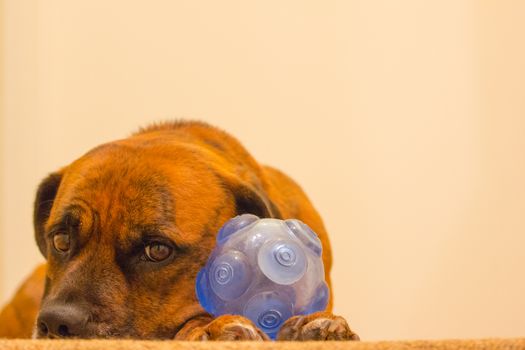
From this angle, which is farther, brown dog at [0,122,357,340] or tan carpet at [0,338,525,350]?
brown dog at [0,122,357,340]

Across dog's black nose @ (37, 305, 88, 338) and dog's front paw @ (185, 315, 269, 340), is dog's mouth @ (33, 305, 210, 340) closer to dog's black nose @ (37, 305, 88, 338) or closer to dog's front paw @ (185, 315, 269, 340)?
dog's black nose @ (37, 305, 88, 338)

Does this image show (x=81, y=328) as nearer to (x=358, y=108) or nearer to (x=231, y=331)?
(x=231, y=331)

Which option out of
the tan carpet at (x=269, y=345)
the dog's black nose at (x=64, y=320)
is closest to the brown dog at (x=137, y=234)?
the dog's black nose at (x=64, y=320)

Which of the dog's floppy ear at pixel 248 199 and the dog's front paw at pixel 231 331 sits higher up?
the dog's floppy ear at pixel 248 199

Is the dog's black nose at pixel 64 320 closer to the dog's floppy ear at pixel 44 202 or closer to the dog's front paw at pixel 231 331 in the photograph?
the dog's front paw at pixel 231 331

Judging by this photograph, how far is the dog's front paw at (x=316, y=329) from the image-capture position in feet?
4.68

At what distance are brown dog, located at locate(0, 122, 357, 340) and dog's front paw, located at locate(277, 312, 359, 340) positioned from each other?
0.13 metres

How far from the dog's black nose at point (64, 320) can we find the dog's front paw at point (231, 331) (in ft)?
1.13

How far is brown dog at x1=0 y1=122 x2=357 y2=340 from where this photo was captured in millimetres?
1797

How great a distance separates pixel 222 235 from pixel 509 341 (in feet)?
2.68

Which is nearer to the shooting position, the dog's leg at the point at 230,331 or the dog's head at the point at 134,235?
the dog's leg at the point at 230,331

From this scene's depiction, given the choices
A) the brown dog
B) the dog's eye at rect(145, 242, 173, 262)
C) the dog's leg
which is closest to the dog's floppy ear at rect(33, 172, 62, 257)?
the brown dog

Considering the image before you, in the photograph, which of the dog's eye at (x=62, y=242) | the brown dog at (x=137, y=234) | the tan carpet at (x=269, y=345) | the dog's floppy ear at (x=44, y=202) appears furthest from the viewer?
the dog's floppy ear at (x=44, y=202)

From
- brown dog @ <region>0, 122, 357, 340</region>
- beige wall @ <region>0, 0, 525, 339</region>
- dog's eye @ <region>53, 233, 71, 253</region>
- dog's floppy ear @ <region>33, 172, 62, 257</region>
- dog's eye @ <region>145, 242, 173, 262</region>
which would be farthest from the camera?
beige wall @ <region>0, 0, 525, 339</region>
